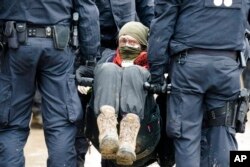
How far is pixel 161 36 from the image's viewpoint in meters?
4.79

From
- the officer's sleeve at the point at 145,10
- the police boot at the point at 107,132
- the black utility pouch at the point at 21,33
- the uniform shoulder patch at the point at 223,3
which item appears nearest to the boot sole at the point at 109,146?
the police boot at the point at 107,132

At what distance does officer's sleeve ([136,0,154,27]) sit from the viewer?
6.43 m

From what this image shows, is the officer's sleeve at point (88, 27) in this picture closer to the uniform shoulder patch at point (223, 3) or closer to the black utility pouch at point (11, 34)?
the black utility pouch at point (11, 34)

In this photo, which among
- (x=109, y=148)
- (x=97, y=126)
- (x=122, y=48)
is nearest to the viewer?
(x=109, y=148)

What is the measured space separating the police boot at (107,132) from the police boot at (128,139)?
0.05 meters

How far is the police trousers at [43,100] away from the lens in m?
4.86

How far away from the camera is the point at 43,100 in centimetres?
503

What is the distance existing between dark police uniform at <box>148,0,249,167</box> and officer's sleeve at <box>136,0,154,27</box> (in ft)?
5.17

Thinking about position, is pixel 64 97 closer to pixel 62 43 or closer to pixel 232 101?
pixel 62 43

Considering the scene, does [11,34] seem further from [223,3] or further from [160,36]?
[223,3]

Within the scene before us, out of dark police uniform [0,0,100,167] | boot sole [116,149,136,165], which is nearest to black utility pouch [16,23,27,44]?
dark police uniform [0,0,100,167]

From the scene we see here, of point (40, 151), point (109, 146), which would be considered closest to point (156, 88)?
point (109, 146)

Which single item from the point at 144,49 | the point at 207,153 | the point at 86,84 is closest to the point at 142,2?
the point at 144,49

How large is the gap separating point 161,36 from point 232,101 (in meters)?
0.71
